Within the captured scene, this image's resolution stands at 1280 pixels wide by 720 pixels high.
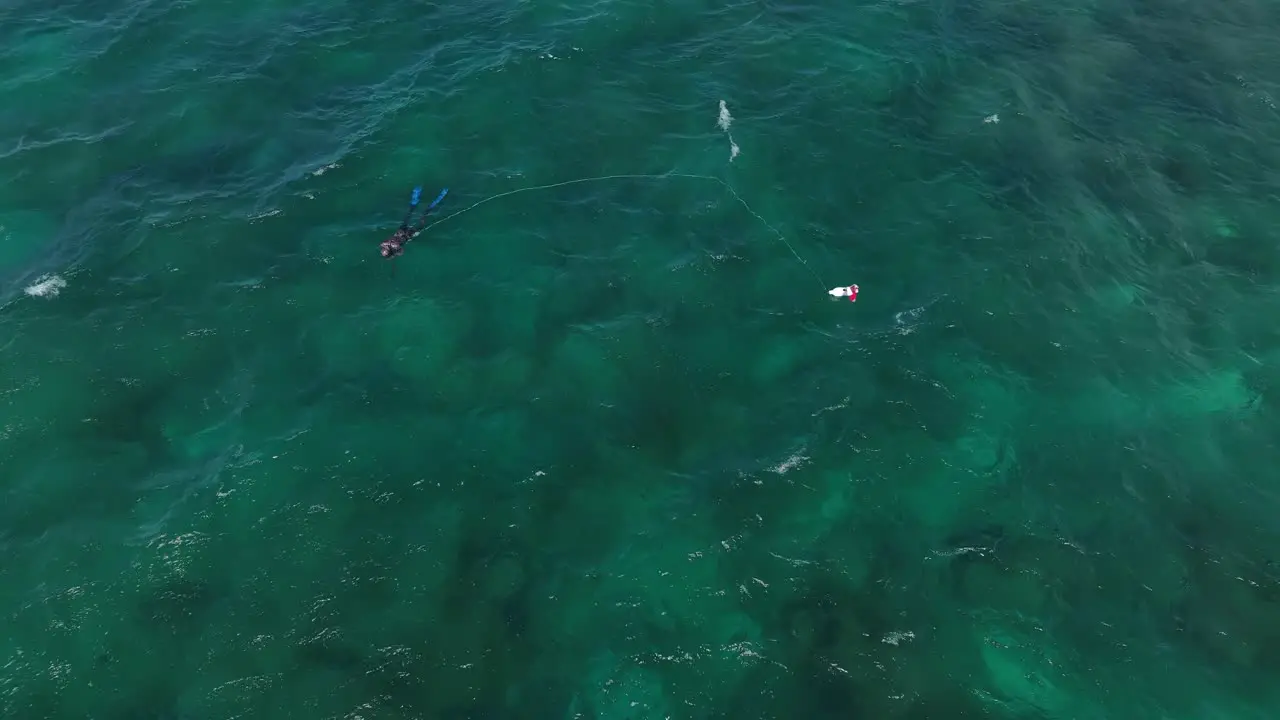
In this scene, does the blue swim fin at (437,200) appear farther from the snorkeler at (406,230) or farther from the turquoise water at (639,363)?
the turquoise water at (639,363)

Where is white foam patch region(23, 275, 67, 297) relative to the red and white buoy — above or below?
above

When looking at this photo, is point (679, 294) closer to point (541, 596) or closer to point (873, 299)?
point (873, 299)

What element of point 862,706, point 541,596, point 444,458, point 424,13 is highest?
point 424,13

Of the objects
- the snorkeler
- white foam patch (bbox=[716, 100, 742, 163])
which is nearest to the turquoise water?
white foam patch (bbox=[716, 100, 742, 163])

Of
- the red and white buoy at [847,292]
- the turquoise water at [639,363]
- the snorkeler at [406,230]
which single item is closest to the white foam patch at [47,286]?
the turquoise water at [639,363]

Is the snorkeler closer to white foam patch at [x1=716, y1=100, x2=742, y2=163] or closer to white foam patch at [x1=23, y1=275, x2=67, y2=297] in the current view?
white foam patch at [x1=23, y1=275, x2=67, y2=297]

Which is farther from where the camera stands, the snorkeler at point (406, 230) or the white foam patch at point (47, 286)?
the snorkeler at point (406, 230)

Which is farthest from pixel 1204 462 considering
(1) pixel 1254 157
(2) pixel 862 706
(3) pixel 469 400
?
(3) pixel 469 400
